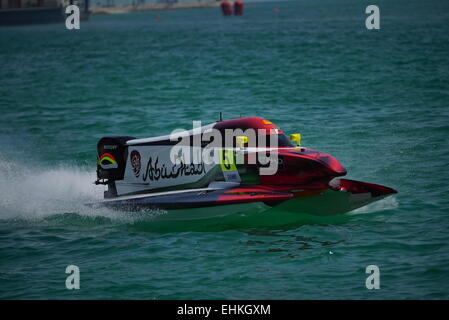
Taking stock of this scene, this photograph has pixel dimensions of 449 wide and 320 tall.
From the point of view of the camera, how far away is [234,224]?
14367mm

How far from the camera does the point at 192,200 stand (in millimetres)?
14164

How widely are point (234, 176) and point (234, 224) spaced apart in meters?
1.02

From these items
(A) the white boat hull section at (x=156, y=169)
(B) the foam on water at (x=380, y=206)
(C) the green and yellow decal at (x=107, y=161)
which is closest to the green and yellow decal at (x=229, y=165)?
(A) the white boat hull section at (x=156, y=169)

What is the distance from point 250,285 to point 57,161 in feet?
36.2

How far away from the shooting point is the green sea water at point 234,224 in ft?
38.5

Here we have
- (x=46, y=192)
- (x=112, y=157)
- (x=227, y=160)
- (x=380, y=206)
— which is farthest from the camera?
(x=46, y=192)

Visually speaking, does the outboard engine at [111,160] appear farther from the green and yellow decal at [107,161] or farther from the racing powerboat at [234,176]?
the racing powerboat at [234,176]

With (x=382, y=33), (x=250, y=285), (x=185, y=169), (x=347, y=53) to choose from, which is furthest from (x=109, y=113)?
(x=382, y=33)

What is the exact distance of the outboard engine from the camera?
1572 cm

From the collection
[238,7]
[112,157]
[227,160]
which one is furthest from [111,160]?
[238,7]

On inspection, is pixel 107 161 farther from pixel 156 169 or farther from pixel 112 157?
pixel 156 169

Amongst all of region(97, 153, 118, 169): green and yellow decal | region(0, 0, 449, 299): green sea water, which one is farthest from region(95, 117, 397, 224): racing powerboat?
region(0, 0, 449, 299): green sea water

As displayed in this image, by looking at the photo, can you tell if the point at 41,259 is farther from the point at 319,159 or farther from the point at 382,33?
the point at 382,33
